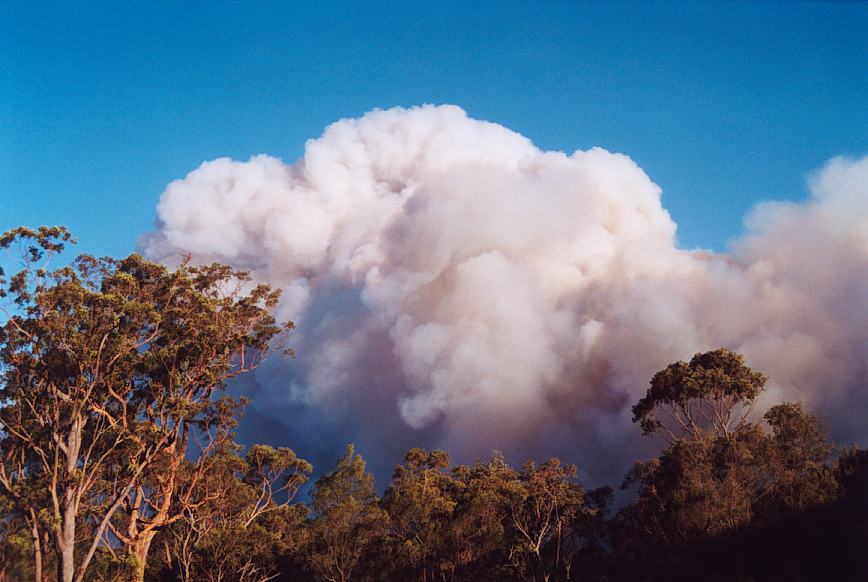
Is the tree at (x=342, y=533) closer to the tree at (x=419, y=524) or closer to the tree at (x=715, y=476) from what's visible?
the tree at (x=419, y=524)

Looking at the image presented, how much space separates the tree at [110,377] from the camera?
2833 cm

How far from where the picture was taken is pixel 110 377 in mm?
29609

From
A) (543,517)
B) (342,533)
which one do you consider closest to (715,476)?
(543,517)

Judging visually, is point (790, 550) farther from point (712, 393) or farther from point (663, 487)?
point (712, 393)

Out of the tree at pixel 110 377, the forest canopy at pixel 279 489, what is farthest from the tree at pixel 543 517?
the tree at pixel 110 377

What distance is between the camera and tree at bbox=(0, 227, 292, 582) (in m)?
28.3

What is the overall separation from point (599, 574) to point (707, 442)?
10272 millimetres

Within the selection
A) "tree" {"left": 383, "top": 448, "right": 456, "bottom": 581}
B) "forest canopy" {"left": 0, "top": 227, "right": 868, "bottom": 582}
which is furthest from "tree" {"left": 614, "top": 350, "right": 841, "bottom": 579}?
"tree" {"left": 383, "top": 448, "right": 456, "bottom": 581}

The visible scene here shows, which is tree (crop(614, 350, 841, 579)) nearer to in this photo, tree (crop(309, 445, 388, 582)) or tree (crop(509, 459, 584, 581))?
tree (crop(509, 459, 584, 581))

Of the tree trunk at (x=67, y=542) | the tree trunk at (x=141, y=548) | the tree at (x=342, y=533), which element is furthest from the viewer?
the tree at (x=342, y=533)

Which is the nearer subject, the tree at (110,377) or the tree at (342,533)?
the tree at (110,377)

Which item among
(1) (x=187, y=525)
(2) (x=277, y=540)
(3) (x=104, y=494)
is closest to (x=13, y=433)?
(3) (x=104, y=494)

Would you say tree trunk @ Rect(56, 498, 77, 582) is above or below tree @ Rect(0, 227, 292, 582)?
below

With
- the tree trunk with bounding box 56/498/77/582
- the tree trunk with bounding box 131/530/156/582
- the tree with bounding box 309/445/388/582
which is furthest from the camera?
the tree with bounding box 309/445/388/582
